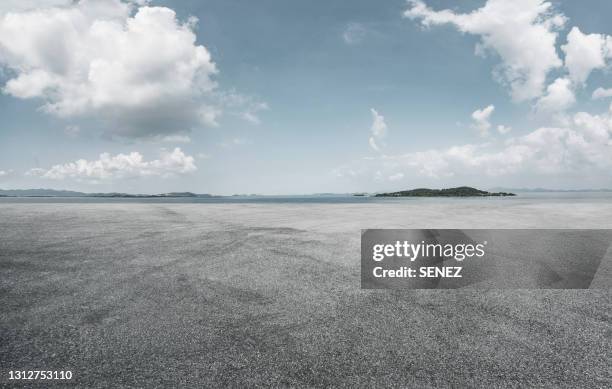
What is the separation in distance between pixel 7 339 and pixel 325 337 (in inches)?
175

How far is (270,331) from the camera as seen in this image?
4422 mm

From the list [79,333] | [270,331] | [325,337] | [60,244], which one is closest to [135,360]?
[79,333]

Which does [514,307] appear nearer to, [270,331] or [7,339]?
[270,331]

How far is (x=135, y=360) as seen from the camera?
12.1 feet

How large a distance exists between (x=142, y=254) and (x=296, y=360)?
285 inches

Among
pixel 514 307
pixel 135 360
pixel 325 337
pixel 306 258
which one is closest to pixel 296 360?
pixel 325 337

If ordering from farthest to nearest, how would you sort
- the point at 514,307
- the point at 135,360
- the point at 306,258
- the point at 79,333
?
the point at 306,258 < the point at 514,307 < the point at 79,333 < the point at 135,360

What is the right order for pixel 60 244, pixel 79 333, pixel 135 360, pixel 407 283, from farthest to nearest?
pixel 60 244 < pixel 407 283 < pixel 79 333 < pixel 135 360

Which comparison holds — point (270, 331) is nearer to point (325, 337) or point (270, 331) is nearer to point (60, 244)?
point (325, 337)

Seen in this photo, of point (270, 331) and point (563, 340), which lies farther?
point (270, 331)

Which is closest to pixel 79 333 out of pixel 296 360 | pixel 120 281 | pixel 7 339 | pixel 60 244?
pixel 7 339

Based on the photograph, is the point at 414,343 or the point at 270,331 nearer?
the point at 414,343

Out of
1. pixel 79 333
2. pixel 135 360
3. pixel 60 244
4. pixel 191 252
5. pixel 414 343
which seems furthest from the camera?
pixel 60 244

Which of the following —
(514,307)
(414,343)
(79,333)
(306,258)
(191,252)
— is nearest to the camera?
(414,343)
